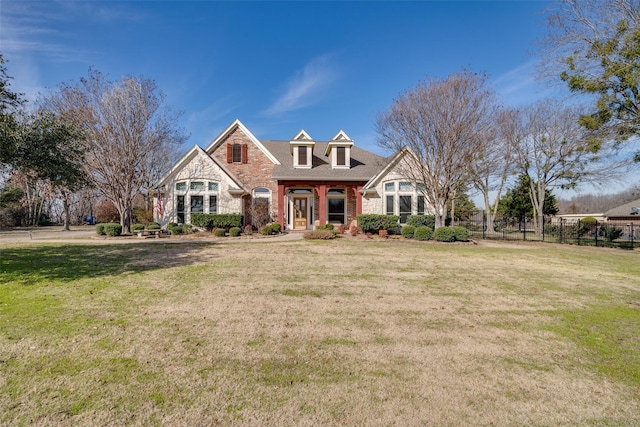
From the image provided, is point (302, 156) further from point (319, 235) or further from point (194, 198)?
point (194, 198)

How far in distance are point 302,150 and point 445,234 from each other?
12.2m

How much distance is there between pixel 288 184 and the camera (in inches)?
844

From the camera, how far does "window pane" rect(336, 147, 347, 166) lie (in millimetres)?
22875

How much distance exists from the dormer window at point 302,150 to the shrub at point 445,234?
10.8m

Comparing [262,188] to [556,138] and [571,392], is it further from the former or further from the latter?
[556,138]

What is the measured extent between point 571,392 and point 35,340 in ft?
22.3

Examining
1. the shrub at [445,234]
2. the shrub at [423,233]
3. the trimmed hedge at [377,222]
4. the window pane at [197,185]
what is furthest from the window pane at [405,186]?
the window pane at [197,185]

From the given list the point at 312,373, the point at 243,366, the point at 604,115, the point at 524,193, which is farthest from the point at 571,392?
the point at 524,193

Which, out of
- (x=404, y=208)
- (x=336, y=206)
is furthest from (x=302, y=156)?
(x=404, y=208)

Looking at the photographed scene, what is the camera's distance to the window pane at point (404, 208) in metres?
21.5

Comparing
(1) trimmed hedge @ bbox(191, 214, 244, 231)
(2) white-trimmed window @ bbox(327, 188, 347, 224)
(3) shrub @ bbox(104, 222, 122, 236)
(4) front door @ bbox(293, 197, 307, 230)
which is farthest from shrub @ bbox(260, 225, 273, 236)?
(3) shrub @ bbox(104, 222, 122, 236)

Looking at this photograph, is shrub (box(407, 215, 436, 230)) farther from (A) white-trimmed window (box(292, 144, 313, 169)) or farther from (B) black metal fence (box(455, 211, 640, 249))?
(A) white-trimmed window (box(292, 144, 313, 169))

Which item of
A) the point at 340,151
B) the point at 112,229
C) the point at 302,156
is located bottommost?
the point at 112,229

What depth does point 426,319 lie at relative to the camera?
521 centimetres
